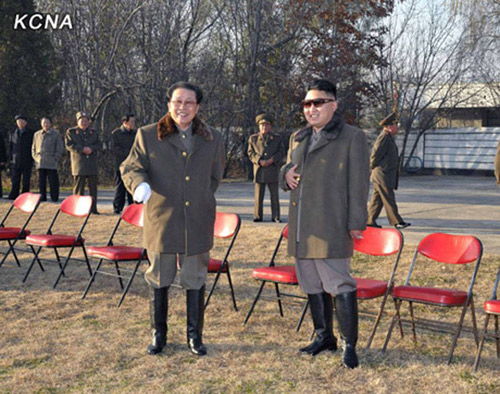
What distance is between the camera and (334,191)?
468 cm

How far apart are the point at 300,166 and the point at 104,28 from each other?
17.4m

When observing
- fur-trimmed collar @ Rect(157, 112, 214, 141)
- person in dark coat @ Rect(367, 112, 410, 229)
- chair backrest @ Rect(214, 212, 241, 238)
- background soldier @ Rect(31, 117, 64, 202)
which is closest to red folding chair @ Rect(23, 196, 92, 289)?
chair backrest @ Rect(214, 212, 241, 238)

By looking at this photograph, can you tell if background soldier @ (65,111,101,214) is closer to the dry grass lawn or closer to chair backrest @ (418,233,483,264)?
the dry grass lawn

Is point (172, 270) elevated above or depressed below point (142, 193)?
below

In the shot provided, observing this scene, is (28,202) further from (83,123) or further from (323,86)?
(83,123)

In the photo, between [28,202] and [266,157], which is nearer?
[28,202]

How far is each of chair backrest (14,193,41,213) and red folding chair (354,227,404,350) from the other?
4117mm

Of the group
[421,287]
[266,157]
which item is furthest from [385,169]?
[421,287]

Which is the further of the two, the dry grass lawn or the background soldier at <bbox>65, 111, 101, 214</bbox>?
the background soldier at <bbox>65, 111, 101, 214</bbox>

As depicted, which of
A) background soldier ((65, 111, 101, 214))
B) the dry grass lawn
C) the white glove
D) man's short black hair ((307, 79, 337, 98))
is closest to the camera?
the dry grass lawn

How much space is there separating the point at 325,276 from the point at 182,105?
154 cm

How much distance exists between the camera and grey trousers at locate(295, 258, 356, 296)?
4738 mm

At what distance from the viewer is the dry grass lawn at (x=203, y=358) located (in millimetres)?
4410

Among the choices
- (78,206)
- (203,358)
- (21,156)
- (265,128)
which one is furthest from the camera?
(21,156)
